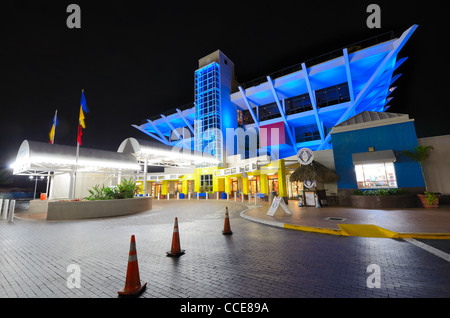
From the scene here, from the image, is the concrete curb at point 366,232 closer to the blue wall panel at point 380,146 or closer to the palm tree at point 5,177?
the blue wall panel at point 380,146

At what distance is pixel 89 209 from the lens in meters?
11.5

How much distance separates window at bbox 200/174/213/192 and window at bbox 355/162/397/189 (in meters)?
20.7

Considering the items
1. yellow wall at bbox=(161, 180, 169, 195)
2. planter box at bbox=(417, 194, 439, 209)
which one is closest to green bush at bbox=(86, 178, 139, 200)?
planter box at bbox=(417, 194, 439, 209)

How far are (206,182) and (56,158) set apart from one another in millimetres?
19273

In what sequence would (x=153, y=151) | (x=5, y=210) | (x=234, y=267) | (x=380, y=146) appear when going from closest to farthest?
(x=234, y=267) < (x=5, y=210) < (x=380, y=146) < (x=153, y=151)

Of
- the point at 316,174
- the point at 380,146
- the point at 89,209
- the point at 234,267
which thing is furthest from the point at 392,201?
the point at 89,209

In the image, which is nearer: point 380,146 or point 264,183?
point 380,146

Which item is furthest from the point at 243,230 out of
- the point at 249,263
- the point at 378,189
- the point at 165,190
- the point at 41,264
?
the point at 165,190

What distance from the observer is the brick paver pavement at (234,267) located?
296 cm

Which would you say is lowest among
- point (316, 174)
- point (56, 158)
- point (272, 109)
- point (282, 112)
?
point (316, 174)

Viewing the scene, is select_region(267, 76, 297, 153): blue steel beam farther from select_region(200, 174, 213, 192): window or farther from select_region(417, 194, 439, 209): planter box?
select_region(417, 194, 439, 209): planter box

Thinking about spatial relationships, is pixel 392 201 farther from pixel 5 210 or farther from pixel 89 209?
pixel 5 210

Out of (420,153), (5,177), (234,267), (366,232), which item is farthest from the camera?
(5,177)

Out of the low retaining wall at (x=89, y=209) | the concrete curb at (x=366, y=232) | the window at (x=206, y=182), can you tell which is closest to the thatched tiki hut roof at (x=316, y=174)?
the concrete curb at (x=366, y=232)
